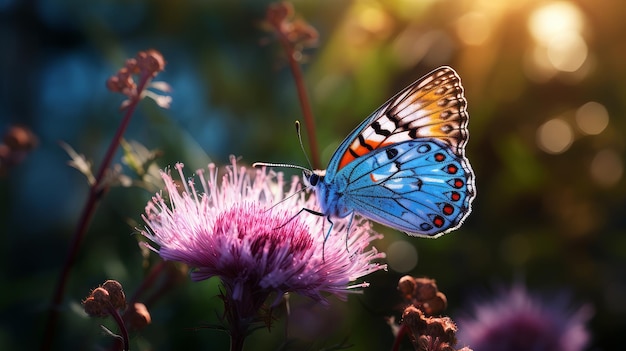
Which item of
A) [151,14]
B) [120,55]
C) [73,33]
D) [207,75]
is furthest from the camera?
[73,33]

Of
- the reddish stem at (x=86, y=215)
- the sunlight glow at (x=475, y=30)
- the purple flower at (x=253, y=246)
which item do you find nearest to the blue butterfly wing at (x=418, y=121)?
the purple flower at (x=253, y=246)

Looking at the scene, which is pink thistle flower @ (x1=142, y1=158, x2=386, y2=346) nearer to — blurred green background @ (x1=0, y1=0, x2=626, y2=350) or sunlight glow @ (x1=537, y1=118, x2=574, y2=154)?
blurred green background @ (x1=0, y1=0, x2=626, y2=350)

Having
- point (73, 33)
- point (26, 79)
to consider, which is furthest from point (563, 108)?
point (73, 33)

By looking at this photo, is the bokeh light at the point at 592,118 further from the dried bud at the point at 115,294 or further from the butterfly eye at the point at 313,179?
the dried bud at the point at 115,294

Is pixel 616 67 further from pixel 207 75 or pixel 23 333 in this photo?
pixel 23 333

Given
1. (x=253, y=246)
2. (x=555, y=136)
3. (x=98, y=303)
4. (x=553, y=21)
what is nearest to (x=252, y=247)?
(x=253, y=246)

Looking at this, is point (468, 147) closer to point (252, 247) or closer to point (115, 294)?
point (252, 247)
